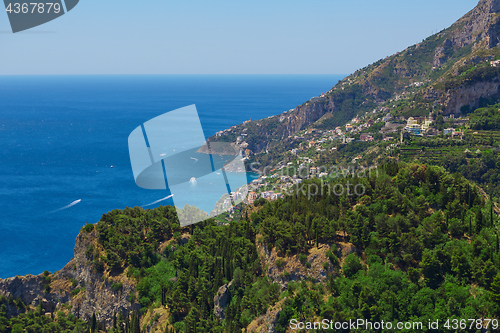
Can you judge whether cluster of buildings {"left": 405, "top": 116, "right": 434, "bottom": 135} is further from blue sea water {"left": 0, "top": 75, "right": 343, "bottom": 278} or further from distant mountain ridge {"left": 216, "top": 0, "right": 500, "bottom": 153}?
blue sea water {"left": 0, "top": 75, "right": 343, "bottom": 278}

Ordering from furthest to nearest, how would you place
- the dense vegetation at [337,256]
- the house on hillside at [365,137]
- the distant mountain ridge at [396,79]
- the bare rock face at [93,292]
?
the distant mountain ridge at [396,79] → the house on hillside at [365,137] → the bare rock face at [93,292] → the dense vegetation at [337,256]

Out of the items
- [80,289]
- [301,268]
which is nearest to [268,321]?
[301,268]

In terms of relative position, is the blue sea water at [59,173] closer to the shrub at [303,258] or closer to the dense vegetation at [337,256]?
the dense vegetation at [337,256]

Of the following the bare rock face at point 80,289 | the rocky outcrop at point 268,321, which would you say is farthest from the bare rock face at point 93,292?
the rocky outcrop at point 268,321

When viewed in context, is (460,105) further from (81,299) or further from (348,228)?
(81,299)

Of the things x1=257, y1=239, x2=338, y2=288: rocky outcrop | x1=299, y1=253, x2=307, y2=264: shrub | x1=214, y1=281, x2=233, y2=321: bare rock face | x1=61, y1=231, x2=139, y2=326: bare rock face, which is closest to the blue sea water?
x1=61, y1=231, x2=139, y2=326: bare rock face

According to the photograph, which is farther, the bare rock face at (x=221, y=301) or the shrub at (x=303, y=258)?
the bare rock face at (x=221, y=301)

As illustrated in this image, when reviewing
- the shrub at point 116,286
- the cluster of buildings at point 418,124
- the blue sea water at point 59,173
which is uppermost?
the shrub at point 116,286
